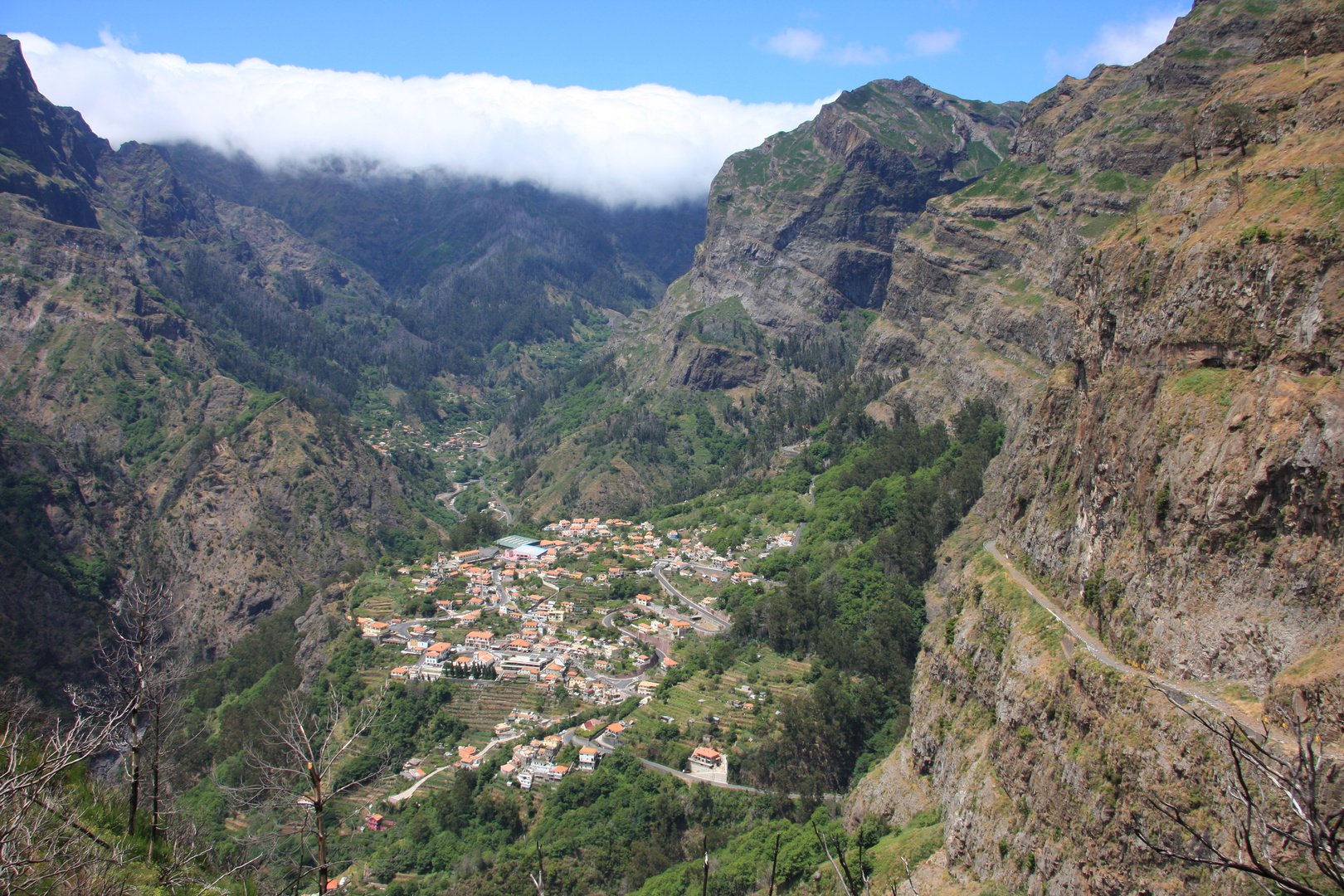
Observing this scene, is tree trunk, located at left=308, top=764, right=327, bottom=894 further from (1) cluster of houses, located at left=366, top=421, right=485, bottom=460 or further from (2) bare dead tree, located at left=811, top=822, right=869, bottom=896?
(1) cluster of houses, located at left=366, top=421, right=485, bottom=460

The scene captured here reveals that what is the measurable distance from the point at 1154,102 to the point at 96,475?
137 meters

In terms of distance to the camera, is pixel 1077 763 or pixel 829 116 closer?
pixel 1077 763

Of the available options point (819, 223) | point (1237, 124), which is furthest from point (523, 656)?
point (819, 223)

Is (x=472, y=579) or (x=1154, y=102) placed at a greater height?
(x=1154, y=102)

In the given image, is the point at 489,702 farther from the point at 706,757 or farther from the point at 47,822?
the point at 47,822

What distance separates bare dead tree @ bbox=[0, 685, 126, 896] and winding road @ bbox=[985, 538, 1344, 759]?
1507 cm

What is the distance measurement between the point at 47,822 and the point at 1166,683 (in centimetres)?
2662

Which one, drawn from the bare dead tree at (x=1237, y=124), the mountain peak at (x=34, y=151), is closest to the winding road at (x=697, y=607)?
the bare dead tree at (x=1237, y=124)

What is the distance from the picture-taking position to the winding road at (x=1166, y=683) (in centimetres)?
1961

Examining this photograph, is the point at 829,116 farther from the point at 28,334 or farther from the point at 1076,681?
the point at 1076,681

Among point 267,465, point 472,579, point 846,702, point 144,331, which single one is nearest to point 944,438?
point 846,702

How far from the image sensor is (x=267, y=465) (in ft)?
385

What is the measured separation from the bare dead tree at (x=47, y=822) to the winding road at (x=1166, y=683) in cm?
1507

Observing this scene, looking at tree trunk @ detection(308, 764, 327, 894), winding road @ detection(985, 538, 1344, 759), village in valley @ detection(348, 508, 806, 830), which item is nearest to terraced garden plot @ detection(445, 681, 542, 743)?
village in valley @ detection(348, 508, 806, 830)
